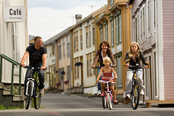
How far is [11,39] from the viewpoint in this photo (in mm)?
19188

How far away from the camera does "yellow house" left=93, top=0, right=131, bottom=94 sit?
36.1 m

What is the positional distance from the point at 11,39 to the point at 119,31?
1948cm

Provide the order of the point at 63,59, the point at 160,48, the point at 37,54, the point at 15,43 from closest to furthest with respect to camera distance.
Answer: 1. the point at 37,54
2. the point at 15,43
3. the point at 160,48
4. the point at 63,59

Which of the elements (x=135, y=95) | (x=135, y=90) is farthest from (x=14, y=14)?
(x=135, y=95)

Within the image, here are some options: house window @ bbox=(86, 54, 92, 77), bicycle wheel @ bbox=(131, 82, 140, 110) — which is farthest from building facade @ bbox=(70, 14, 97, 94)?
bicycle wheel @ bbox=(131, 82, 140, 110)

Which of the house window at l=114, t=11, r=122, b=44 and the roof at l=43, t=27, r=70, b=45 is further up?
the roof at l=43, t=27, r=70, b=45

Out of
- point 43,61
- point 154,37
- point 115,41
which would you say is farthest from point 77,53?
point 43,61

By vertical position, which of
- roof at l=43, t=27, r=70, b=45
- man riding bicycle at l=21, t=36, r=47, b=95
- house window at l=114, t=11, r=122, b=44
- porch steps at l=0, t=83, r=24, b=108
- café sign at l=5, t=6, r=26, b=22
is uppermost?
roof at l=43, t=27, r=70, b=45

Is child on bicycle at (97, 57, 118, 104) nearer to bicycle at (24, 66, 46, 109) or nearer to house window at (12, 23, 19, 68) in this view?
bicycle at (24, 66, 46, 109)

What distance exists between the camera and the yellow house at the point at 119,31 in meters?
36.1

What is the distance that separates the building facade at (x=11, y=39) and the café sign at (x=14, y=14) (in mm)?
148

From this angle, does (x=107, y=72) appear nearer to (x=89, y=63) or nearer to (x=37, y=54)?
(x=37, y=54)

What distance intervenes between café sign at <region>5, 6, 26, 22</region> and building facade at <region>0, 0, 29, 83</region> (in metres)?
0.15

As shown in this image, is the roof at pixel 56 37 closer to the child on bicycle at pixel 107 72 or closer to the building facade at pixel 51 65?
the building facade at pixel 51 65
